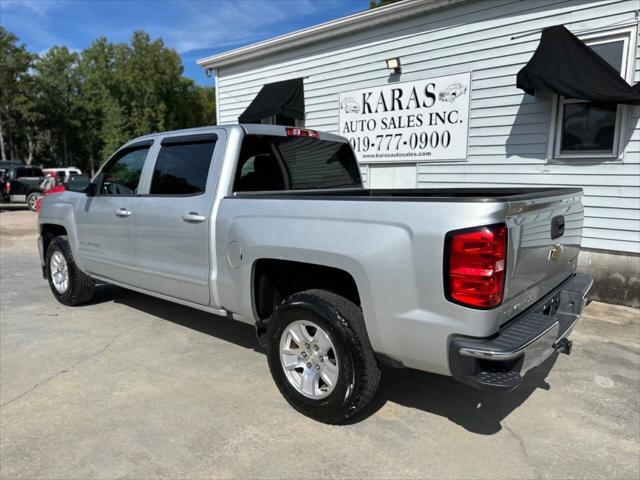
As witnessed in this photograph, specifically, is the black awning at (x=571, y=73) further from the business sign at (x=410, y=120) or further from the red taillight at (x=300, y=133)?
the red taillight at (x=300, y=133)

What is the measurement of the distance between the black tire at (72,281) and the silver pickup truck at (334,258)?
0.73 meters

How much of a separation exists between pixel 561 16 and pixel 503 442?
19.1ft

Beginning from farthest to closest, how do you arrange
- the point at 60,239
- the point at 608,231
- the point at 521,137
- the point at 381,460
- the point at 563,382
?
the point at 521,137 → the point at 608,231 → the point at 60,239 → the point at 563,382 → the point at 381,460

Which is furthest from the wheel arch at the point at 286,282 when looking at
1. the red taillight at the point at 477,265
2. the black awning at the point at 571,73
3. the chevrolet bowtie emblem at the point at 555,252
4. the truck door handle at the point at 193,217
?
the black awning at the point at 571,73

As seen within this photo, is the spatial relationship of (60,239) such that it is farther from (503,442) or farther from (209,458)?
(503,442)

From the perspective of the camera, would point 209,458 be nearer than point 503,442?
Yes

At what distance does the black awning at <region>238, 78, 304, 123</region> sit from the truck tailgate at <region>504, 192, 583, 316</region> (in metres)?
6.72

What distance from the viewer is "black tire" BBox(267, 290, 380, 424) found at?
275 cm

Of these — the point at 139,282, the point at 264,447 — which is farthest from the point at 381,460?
the point at 139,282

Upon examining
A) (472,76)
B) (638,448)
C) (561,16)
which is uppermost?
(561,16)

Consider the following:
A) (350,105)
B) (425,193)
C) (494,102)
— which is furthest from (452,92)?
(425,193)

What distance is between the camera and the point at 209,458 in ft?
8.64

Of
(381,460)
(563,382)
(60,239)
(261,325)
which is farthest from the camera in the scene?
(60,239)

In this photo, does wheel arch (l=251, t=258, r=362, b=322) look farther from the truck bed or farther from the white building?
the white building
